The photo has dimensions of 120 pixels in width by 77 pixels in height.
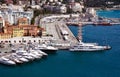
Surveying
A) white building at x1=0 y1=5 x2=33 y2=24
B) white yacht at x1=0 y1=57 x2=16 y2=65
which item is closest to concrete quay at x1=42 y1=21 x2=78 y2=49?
white building at x1=0 y1=5 x2=33 y2=24

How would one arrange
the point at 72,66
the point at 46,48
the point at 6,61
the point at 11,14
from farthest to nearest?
the point at 11,14, the point at 46,48, the point at 72,66, the point at 6,61

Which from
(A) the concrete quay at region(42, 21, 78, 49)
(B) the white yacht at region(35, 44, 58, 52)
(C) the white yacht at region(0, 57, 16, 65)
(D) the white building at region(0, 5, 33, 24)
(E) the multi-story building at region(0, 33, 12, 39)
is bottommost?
(A) the concrete quay at region(42, 21, 78, 49)

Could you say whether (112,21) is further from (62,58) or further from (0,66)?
(0,66)

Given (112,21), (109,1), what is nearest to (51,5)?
(112,21)

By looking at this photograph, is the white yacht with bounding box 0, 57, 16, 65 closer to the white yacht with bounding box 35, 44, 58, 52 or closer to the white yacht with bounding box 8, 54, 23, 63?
the white yacht with bounding box 8, 54, 23, 63

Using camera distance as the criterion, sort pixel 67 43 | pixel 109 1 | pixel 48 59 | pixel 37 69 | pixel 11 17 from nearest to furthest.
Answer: pixel 37 69, pixel 48 59, pixel 67 43, pixel 11 17, pixel 109 1

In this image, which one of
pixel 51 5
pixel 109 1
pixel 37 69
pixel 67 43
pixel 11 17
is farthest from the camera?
pixel 109 1

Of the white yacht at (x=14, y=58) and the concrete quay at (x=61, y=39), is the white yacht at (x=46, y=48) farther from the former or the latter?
the white yacht at (x=14, y=58)

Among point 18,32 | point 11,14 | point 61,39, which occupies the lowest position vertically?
point 61,39

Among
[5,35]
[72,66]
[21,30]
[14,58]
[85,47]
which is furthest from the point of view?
[21,30]

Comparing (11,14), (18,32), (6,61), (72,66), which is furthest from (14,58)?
(11,14)

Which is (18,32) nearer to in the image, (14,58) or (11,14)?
(11,14)
